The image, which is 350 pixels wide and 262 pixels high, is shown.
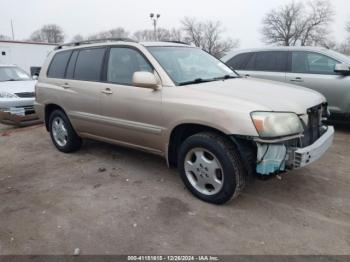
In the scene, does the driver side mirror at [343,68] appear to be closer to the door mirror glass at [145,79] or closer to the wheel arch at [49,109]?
the door mirror glass at [145,79]

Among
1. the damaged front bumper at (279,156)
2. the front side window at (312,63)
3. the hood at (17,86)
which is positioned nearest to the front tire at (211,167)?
the damaged front bumper at (279,156)

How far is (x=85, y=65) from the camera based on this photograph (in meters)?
5.25

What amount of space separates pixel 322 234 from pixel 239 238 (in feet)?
2.51

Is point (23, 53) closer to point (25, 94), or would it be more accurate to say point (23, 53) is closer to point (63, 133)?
point (25, 94)

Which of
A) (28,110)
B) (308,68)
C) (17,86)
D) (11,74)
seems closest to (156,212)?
(308,68)

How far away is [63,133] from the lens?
5828 millimetres

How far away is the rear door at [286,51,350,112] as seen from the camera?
6.53 meters

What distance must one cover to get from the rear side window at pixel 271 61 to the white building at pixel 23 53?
17732mm

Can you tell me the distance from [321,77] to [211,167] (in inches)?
160

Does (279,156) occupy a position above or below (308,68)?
below

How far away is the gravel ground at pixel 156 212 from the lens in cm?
312

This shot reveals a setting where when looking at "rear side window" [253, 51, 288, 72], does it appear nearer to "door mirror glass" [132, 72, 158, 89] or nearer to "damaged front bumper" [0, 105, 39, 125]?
"door mirror glass" [132, 72, 158, 89]

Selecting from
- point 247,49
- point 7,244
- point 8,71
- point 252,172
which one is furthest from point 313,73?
point 8,71

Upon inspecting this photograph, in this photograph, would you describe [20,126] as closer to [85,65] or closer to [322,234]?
[85,65]
